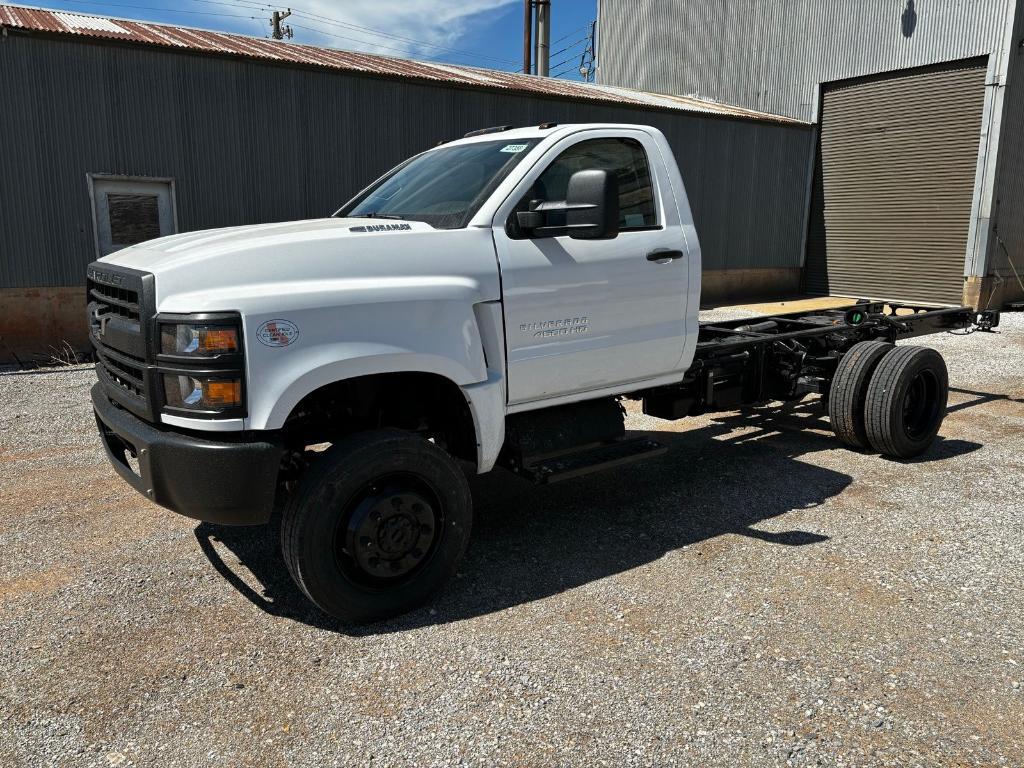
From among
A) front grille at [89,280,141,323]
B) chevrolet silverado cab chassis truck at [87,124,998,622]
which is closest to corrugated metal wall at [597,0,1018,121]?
chevrolet silverado cab chassis truck at [87,124,998,622]

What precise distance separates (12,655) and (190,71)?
9985mm

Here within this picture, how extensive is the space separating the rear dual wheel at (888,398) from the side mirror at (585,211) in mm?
3114

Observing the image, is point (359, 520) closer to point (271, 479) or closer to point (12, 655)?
point (271, 479)

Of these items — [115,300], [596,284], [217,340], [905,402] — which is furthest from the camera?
[905,402]

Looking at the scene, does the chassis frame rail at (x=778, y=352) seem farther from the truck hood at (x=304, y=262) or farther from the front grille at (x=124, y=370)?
the front grille at (x=124, y=370)

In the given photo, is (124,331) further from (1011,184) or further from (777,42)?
(777,42)

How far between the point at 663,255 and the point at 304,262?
2.11 metres

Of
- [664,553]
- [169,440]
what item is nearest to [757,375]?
[664,553]

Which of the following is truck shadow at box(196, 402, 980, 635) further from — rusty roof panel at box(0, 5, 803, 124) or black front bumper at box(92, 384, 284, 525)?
rusty roof panel at box(0, 5, 803, 124)

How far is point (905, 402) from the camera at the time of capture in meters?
6.14

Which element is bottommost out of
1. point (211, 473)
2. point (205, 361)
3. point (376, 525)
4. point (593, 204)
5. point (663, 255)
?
point (376, 525)

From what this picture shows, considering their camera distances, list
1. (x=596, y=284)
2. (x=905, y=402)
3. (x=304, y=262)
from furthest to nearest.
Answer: (x=905, y=402) < (x=596, y=284) < (x=304, y=262)

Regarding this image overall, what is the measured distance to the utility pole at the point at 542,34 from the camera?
1182 inches

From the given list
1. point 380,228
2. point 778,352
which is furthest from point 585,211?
point 778,352
